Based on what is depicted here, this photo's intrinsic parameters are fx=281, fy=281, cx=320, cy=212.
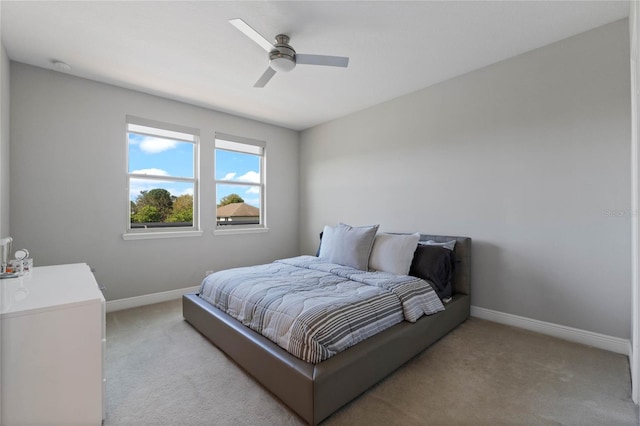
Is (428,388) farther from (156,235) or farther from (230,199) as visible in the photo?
(230,199)

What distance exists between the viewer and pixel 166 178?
381 cm

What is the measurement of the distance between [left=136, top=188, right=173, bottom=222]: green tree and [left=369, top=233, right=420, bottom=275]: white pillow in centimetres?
282

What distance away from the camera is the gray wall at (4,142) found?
2.46m

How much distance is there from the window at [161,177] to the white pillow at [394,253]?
2644 mm

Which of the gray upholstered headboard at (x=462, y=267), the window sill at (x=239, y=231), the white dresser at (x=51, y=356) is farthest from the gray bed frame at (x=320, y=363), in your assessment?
the window sill at (x=239, y=231)

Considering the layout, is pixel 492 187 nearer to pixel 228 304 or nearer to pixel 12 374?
pixel 228 304

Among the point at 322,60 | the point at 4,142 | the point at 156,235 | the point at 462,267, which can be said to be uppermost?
the point at 322,60

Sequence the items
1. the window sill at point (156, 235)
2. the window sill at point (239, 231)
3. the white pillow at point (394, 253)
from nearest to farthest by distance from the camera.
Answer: the white pillow at point (394, 253) → the window sill at point (156, 235) → the window sill at point (239, 231)

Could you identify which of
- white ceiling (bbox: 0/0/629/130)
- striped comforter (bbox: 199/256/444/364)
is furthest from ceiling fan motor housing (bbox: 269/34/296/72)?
striped comforter (bbox: 199/256/444/364)

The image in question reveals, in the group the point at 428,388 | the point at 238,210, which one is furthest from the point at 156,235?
the point at 428,388

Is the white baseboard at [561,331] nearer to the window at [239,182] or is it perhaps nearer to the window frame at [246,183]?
the window frame at [246,183]

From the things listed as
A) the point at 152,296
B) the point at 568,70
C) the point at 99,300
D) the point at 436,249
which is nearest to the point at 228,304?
the point at 99,300

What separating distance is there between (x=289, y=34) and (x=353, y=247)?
7.00 feet

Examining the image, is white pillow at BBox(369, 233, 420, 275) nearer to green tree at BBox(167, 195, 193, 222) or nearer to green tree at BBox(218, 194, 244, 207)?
green tree at BBox(218, 194, 244, 207)
